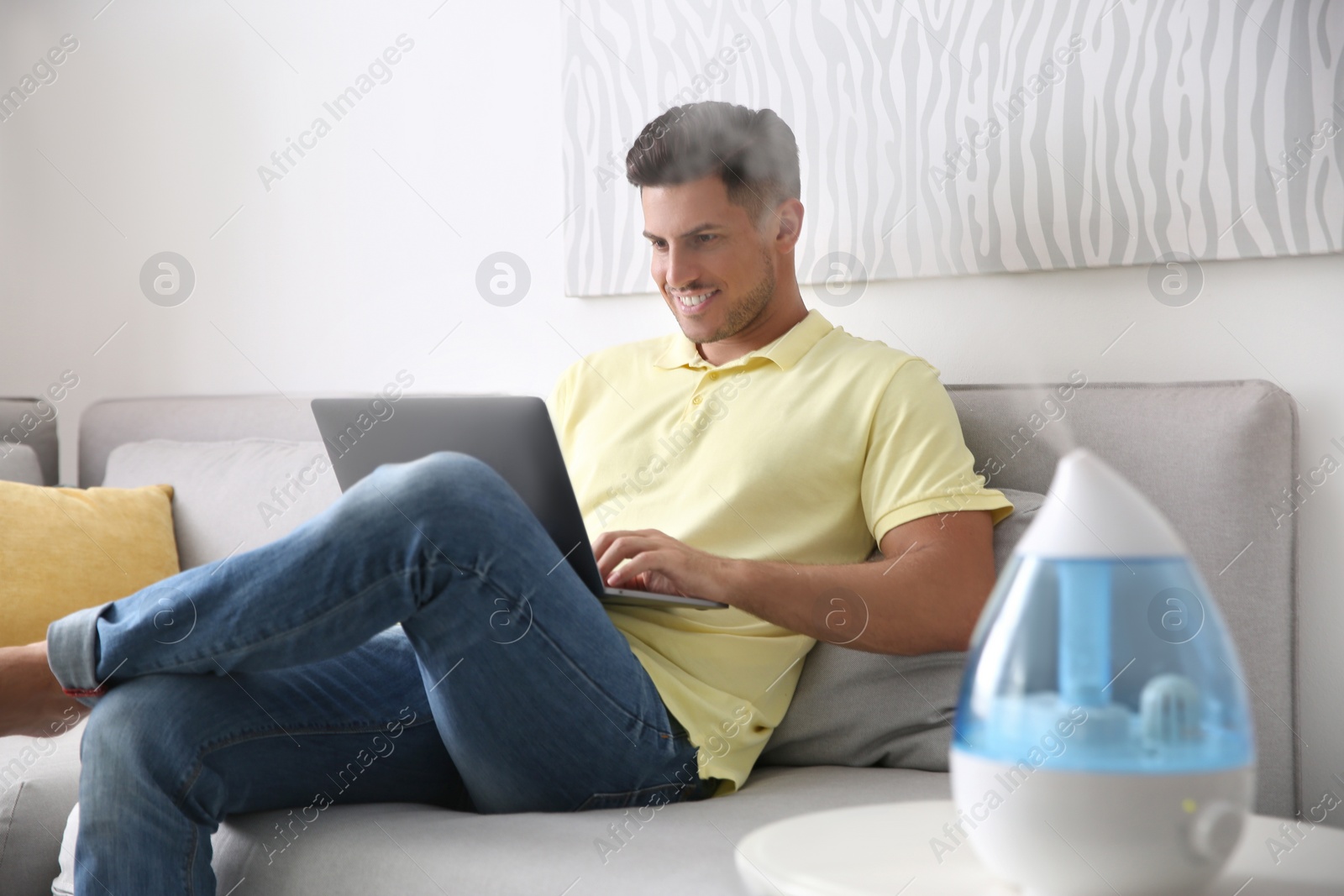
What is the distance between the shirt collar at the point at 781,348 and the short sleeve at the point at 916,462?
17 cm

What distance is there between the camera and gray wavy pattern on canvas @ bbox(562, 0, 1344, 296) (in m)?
1.47

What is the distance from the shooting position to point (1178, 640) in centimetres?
59

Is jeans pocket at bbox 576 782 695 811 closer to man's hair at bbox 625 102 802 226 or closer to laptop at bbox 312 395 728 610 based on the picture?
laptop at bbox 312 395 728 610

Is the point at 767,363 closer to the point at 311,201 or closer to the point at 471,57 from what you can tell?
the point at 471,57

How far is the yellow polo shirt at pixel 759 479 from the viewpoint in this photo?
4.60ft

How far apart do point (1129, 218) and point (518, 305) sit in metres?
1.15

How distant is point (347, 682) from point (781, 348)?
75 cm

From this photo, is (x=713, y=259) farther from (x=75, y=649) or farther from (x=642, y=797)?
(x=75, y=649)

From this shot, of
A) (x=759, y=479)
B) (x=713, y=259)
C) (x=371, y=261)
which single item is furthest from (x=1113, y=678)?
(x=371, y=261)

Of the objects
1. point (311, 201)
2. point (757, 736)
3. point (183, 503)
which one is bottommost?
point (757, 736)

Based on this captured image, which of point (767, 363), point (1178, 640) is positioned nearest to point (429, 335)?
point (767, 363)

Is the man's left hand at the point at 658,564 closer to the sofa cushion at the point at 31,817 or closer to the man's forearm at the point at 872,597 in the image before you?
the man's forearm at the point at 872,597

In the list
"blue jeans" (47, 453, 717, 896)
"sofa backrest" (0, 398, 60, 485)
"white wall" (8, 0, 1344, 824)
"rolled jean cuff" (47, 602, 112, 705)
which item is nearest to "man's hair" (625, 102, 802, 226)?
"white wall" (8, 0, 1344, 824)

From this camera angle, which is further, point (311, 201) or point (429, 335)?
point (311, 201)
